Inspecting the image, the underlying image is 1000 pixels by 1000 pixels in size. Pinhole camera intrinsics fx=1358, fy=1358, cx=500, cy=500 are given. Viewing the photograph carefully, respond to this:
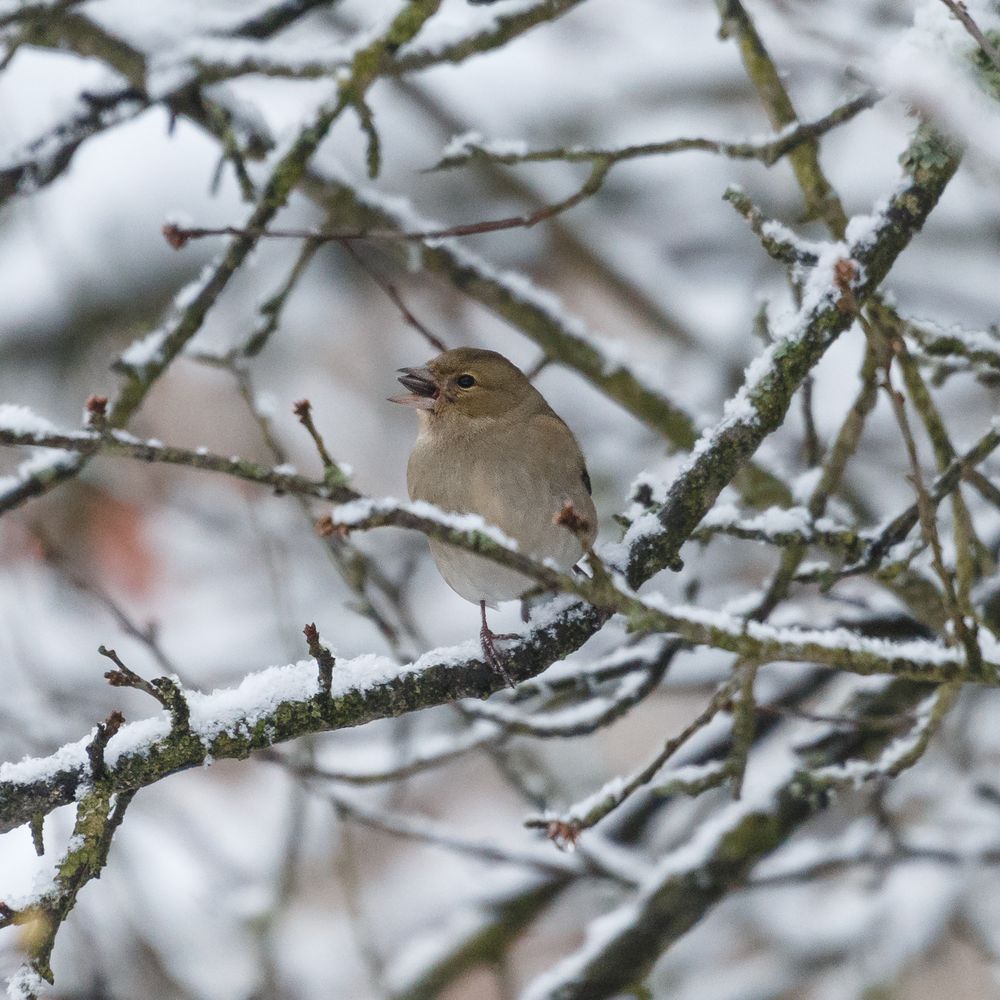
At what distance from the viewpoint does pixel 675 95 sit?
26.3 ft

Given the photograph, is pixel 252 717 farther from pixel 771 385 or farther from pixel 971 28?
pixel 971 28

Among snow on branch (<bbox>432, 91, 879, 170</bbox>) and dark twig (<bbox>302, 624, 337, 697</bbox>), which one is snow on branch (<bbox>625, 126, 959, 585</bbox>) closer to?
snow on branch (<bbox>432, 91, 879, 170</bbox>)

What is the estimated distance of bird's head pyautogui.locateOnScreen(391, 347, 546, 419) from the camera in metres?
4.30

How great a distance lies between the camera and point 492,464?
3.98m

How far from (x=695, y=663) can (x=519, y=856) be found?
3.91ft

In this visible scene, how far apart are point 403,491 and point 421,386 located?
5.23m

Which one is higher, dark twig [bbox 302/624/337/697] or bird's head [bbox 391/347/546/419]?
bird's head [bbox 391/347/546/419]

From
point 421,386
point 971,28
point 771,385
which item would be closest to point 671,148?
point 771,385

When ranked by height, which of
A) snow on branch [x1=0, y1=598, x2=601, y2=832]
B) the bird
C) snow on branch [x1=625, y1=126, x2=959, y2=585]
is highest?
the bird

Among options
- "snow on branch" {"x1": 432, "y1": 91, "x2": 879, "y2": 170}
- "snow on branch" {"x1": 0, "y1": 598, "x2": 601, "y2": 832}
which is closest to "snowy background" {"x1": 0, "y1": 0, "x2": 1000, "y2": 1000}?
"snow on branch" {"x1": 432, "y1": 91, "x2": 879, "y2": 170}

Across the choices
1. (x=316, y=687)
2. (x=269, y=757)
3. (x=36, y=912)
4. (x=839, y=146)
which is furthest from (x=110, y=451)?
(x=839, y=146)

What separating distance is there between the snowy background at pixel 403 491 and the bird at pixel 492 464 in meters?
0.36

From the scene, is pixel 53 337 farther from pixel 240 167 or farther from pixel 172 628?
pixel 240 167

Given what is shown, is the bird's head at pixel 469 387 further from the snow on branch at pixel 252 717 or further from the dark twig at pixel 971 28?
the dark twig at pixel 971 28
